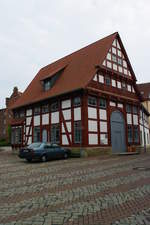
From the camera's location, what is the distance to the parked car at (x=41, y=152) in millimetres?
16695

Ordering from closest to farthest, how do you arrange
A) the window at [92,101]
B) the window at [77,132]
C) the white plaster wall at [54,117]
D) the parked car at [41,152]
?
the parked car at [41,152] → the window at [77,132] → the window at [92,101] → the white plaster wall at [54,117]

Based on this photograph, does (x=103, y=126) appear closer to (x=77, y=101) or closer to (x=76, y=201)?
(x=77, y=101)

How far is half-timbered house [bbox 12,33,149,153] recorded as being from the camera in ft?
68.9

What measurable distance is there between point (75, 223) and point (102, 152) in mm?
16873

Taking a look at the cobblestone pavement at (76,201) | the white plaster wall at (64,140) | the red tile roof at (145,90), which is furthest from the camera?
the red tile roof at (145,90)

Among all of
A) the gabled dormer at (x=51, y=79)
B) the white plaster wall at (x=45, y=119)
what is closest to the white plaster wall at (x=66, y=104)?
the white plaster wall at (x=45, y=119)

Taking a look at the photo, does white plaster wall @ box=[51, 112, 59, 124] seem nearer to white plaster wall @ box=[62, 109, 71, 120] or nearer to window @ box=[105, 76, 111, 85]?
white plaster wall @ box=[62, 109, 71, 120]

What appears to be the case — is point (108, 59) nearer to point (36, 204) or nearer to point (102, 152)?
point (102, 152)

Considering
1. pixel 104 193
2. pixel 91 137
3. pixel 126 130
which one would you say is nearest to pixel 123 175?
pixel 104 193

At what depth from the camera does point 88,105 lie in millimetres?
20938

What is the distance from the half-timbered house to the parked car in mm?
2795

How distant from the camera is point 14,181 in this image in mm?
9344

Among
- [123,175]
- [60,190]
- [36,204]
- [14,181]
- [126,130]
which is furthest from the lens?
[126,130]

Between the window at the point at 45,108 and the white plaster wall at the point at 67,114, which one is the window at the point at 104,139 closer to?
the white plaster wall at the point at 67,114
